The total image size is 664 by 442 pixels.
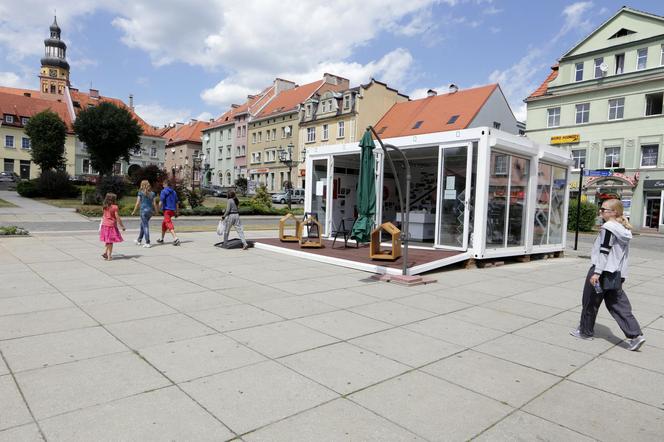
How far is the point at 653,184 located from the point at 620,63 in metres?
9.78

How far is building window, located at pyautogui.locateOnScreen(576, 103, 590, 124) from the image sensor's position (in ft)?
123

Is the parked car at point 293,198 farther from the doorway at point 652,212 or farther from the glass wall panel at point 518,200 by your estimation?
the glass wall panel at point 518,200

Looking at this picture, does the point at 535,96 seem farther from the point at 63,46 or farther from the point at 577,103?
the point at 63,46

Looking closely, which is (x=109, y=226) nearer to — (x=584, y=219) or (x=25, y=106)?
(x=584, y=219)

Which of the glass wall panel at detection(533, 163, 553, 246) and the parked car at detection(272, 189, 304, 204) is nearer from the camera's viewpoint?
the glass wall panel at detection(533, 163, 553, 246)

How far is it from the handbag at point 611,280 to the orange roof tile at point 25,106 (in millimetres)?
73522

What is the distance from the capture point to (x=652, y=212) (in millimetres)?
34219

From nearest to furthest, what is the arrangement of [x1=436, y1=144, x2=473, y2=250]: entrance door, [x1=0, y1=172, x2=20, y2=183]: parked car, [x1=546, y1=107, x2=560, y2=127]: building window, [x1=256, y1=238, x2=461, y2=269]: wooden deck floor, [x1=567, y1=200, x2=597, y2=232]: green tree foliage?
[x1=256, y1=238, x2=461, y2=269]: wooden deck floor < [x1=436, y1=144, x2=473, y2=250]: entrance door < [x1=567, y1=200, x2=597, y2=232]: green tree foliage < [x1=546, y1=107, x2=560, y2=127]: building window < [x1=0, y1=172, x2=20, y2=183]: parked car

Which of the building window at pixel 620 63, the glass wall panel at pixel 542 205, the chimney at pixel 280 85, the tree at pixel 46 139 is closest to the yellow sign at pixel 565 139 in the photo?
the building window at pixel 620 63

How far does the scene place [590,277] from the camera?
5137 mm

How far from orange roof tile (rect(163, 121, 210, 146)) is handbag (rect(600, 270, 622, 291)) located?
85913 millimetres

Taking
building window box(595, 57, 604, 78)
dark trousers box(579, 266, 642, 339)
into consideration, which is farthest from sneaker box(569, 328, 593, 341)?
building window box(595, 57, 604, 78)

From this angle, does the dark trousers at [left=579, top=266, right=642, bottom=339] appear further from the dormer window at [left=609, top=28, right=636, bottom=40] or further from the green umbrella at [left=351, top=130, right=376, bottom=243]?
the dormer window at [left=609, top=28, right=636, bottom=40]

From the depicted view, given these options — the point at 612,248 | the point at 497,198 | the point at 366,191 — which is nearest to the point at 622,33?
the point at 497,198
